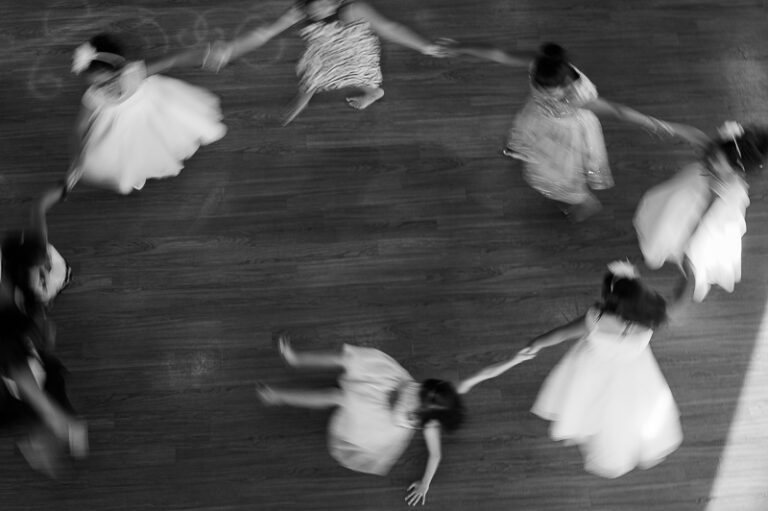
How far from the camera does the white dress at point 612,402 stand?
281cm

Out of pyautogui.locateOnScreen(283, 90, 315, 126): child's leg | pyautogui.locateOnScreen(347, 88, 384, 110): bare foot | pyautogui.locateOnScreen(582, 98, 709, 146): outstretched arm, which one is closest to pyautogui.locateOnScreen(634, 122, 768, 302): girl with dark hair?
pyautogui.locateOnScreen(582, 98, 709, 146): outstretched arm

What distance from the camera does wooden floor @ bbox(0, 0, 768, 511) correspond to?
3062 mm

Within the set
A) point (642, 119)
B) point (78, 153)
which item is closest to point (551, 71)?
point (642, 119)

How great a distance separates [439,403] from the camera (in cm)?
264

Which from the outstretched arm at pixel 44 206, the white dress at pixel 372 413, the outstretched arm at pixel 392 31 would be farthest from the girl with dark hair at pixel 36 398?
the outstretched arm at pixel 392 31

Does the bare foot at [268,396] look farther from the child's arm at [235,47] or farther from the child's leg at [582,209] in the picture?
the child's arm at [235,47]

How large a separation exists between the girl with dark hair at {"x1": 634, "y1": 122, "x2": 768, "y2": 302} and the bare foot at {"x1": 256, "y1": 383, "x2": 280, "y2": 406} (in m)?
1.69

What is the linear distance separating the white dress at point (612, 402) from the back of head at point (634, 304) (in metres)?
0.10

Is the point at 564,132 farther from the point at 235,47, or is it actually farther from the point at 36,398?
the point at 36,398

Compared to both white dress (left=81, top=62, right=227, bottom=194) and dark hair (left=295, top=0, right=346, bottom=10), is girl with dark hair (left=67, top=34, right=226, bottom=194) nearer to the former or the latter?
white dress (left=81, top=62, right=227, bottom=194)

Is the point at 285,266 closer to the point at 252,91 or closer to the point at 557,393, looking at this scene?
the point at 252,91

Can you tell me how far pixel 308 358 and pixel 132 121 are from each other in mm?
1258

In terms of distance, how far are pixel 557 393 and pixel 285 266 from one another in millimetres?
1304

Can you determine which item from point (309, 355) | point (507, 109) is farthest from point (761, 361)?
point (309, 355)
